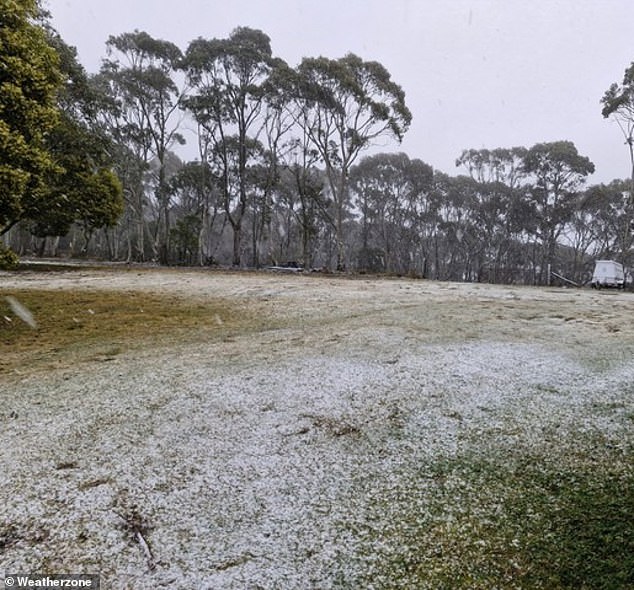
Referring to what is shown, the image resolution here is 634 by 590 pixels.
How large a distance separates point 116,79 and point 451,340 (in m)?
24.1

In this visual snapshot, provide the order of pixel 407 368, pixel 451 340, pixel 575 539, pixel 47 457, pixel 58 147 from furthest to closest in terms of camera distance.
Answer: pixel 58 147 → pixel 451 340 → pixel 407 368 → pixel 47 457 → pixel 575 539

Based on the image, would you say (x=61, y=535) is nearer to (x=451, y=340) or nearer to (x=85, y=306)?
(x=451, y=340)

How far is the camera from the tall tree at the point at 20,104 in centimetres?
480

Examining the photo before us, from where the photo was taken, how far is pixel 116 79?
20.7 metres

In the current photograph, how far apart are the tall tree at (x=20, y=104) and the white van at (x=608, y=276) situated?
61.4 ft

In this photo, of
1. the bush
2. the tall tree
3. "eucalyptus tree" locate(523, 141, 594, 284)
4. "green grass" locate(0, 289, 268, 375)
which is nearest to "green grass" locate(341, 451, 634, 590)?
"green grass" locate(0, 289, 268, 375)

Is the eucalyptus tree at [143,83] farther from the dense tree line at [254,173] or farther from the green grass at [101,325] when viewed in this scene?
the green grass at [101,325]

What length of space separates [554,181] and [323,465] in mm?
31515

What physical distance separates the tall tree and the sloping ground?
265cm

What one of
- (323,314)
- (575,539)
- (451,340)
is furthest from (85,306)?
(575,539)

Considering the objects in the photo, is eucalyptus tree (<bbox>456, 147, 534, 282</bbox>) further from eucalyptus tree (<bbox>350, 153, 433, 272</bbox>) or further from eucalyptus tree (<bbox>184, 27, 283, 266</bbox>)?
eucalyptus tree (<bbox>184, 27, 283, 266</bbox>)

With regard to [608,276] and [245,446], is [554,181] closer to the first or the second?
[608,276]

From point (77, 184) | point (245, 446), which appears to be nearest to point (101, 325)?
point (245, 446)

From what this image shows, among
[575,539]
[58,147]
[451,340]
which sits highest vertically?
[58,147]
